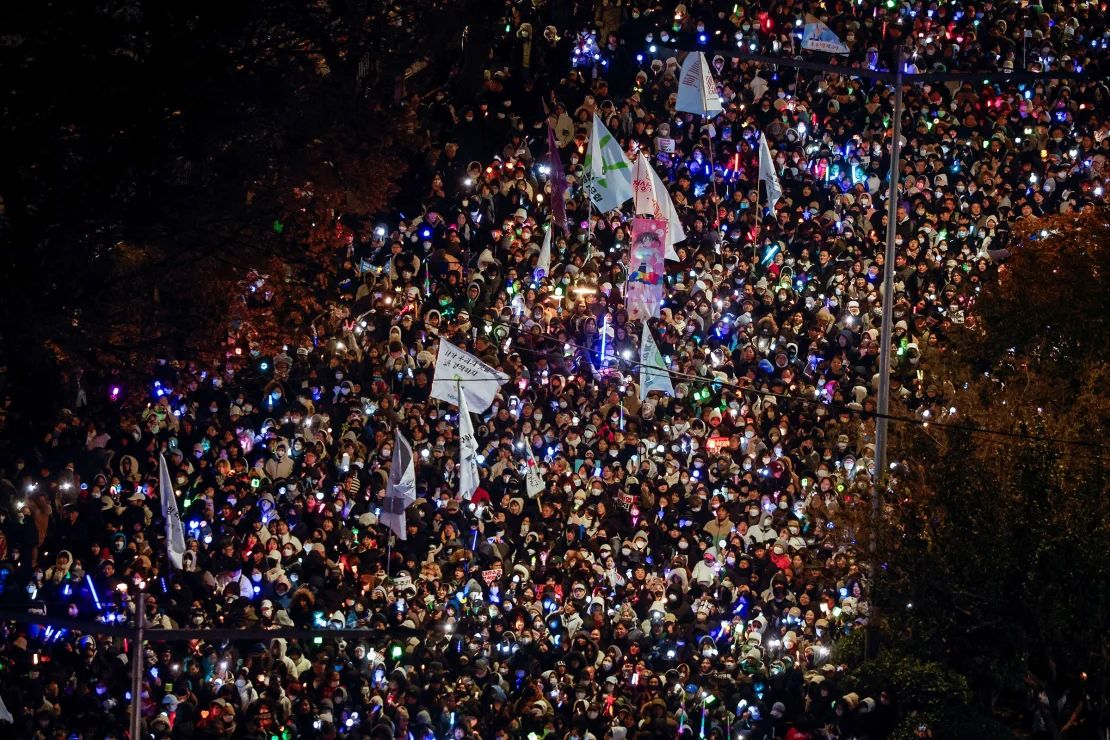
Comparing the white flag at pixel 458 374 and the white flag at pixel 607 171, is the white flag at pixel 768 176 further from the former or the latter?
the white flag at pixel 458 374

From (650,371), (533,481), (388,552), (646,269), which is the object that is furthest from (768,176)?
(388,552)

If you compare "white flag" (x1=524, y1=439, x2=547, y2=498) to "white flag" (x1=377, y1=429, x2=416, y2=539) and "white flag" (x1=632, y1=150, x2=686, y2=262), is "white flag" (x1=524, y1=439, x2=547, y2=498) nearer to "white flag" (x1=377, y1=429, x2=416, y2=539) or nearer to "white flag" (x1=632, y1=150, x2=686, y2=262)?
"white flag" (x1=377, y1=429, x2=416, y2=539)

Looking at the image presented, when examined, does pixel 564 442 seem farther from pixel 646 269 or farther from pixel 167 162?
pixel 167 162

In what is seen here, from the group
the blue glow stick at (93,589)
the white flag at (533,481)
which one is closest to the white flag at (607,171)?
the white flag at (533,481)

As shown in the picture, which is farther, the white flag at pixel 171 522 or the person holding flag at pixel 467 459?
the person holding flag at pixel 467 459

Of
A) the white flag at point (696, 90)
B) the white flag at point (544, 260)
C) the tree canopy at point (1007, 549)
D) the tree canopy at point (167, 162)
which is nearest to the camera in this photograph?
the tree canopy at point (167, 162)

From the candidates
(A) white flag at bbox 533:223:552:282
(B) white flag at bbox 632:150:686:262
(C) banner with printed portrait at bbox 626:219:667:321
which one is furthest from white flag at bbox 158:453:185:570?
(B) white flag at bbox 632:150:686:262
